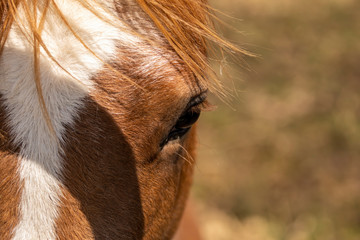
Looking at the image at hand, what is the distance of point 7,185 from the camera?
1086mm

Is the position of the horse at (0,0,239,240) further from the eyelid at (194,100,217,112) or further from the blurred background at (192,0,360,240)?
the blurred background at (192,0,360,240)

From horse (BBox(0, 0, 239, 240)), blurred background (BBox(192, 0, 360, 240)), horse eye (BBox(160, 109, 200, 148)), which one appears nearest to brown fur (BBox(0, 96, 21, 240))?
horse (BBox(0, 0, 239, 240))

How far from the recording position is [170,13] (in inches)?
49.6

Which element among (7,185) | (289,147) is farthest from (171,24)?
(289,147)

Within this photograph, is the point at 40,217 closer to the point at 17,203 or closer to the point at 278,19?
the point at 17,203

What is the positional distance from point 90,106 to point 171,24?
11.5 inches

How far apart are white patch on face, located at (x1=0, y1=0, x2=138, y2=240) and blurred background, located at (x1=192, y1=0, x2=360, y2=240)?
1.44m

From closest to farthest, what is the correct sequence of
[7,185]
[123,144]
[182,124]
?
[7,185], [123,144], [182,124]

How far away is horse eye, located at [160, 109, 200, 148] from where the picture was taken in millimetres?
1337

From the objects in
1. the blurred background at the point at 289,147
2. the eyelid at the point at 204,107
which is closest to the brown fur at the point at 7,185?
the eyelid at the point at 204,107

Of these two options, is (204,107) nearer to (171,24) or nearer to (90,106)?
(171,24)

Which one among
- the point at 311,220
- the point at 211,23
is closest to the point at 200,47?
the point at 211,23

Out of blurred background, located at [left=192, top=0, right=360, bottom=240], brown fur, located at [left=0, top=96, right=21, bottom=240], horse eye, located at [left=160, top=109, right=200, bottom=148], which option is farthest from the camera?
blurred background, located at [left=192, top=0, right=360, bottom=240]

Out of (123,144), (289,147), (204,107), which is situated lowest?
(289,147)
